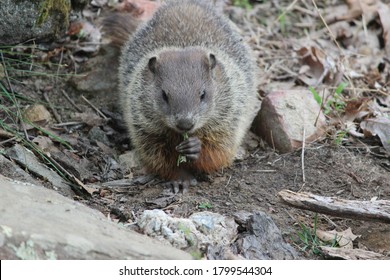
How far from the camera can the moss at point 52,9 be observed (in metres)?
5.82

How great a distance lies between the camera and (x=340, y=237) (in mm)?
4723

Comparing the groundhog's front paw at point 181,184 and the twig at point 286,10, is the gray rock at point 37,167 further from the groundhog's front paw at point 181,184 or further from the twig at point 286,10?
the twig at point 286,10

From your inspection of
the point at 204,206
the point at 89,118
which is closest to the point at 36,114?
the point at 89,118

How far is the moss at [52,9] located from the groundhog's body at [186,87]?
2.97 feet

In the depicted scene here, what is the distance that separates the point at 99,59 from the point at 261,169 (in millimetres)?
2581

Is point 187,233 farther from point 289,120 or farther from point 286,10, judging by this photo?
point 286,10

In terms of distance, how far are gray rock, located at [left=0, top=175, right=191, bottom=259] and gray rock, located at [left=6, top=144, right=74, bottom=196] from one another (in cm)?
87

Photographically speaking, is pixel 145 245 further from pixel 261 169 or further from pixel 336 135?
pixel 336 135

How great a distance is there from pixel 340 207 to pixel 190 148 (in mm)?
1644

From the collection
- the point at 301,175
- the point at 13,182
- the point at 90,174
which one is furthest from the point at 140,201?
the point at 301,175

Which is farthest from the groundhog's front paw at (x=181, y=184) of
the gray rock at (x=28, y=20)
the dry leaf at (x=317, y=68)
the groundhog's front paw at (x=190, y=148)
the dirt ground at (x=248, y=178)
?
the dry leaf at (x=317, y=68)

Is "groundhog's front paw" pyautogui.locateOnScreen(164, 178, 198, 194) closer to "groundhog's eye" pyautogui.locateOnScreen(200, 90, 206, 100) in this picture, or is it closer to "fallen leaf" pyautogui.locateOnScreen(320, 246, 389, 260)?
"groundhog's eye" pyautogui.locateOnScreen(200, 90, 206, 100)

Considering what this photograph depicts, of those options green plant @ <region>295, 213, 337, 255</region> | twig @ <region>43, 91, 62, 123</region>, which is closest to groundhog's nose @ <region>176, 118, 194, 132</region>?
green plant @ <region>295, 213, 337, 255</region>

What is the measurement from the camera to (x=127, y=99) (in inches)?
251
